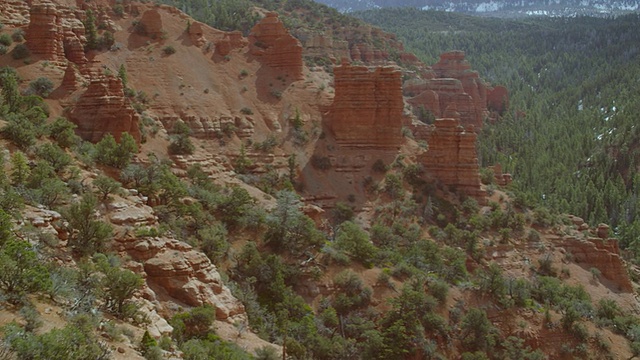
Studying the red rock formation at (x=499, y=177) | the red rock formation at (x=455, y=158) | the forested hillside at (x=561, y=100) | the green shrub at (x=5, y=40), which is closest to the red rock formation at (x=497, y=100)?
the forested hillside at (x=561, y=100)

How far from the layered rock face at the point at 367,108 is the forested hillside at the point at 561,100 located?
43.1 feet

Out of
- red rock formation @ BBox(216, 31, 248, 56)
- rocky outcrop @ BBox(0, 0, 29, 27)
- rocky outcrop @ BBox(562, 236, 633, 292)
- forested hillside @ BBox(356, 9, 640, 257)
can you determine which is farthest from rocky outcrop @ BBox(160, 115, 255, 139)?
rocky outcrop @ BBox(562, 236, 633, 292)

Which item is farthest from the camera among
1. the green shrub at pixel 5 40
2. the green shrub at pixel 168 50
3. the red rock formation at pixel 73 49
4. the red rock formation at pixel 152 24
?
the red rock formation at pixel 152 24

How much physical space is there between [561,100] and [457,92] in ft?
125

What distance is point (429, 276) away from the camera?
3600 centimetres

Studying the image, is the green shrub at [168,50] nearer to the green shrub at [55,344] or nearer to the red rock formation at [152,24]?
the red rock formation at [152,24]

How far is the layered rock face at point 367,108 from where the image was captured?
5028cm

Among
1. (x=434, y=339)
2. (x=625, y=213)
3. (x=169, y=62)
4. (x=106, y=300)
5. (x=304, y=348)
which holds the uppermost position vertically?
(x=169, y=62)

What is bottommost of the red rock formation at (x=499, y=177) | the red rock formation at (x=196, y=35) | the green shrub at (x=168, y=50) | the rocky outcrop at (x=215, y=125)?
the red rock formation at (x=499, y=177)

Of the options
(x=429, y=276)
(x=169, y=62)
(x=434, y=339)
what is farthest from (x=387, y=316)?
(x=169, y=62)

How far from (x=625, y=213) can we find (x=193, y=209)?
197ft

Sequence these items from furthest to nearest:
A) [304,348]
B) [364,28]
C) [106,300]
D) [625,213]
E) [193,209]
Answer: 1. [364,28]
2. [625,213]
3. [193,209]
4. [304,348]
5. [106,300]

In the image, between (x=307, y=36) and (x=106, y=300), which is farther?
(x=307, y=36)

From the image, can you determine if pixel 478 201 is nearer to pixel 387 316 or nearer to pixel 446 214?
pixel 446 214
